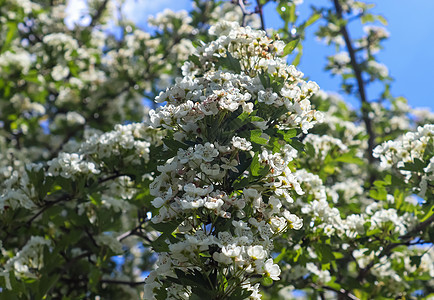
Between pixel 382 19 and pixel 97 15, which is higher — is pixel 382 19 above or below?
below

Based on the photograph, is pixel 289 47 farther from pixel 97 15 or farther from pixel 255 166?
pixel 97 15

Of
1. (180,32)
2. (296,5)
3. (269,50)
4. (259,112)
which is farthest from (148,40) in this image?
(259,112)

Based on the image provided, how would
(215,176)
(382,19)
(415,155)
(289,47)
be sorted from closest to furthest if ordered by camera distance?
1. (215,176)
2. (289,47)
3. (415,155)
4. (382,19)

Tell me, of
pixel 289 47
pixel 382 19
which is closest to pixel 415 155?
pixel 289 47

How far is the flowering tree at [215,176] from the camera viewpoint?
1849mm

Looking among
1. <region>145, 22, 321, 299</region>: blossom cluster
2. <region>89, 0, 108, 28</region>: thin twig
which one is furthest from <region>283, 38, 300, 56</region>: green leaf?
<region>89, 0, 108, 28</region>: thin twig

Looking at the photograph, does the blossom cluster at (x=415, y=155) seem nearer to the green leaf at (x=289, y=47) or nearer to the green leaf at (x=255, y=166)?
the green leaf at (x=289, y=47)

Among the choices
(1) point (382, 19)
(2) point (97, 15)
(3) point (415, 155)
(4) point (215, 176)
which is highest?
(2) point (97, 15)

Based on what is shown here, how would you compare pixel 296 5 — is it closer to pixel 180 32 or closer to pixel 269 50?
pixel 269 50

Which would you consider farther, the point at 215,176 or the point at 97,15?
the point at 97,15

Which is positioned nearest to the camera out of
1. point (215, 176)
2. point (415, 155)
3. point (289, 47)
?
point (215, 176)

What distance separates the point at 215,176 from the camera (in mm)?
1905

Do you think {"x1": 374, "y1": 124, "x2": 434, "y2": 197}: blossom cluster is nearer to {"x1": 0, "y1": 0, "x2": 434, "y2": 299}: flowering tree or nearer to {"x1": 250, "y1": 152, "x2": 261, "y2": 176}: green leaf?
{"x1": 0, "y1": 0, "x2": 434, "y2": 299}: flowering tree

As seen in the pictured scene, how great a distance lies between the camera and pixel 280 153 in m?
2.22
